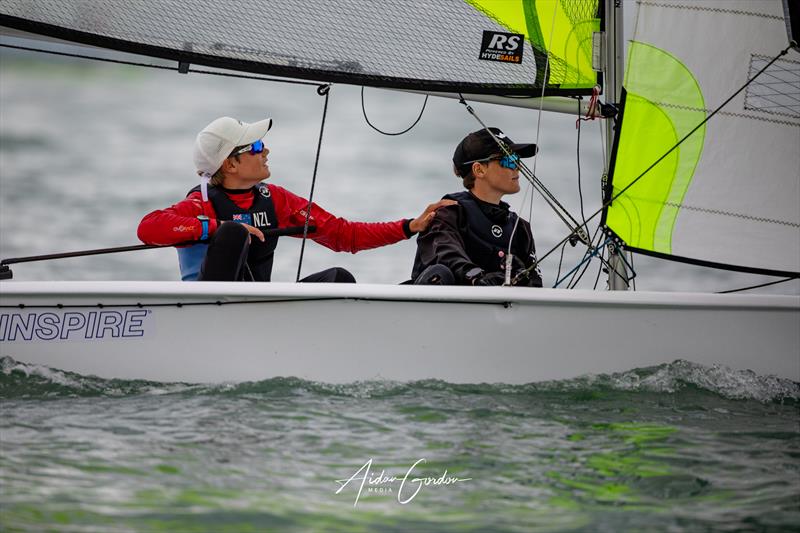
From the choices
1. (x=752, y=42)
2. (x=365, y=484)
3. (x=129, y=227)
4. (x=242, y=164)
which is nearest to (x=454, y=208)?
(x=242, y=164)

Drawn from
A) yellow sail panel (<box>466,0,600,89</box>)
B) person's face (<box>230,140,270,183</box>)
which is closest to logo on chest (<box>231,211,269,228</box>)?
person's face (<box>230,140,270,183</box>)

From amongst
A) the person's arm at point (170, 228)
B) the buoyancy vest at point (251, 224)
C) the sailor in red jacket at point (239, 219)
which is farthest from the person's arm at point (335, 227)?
the person's arm at point (170, 228)

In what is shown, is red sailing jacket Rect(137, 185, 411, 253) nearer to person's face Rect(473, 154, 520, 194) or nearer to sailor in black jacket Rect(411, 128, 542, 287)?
sailor in black jacket Rect(411, 128, 542, 287)

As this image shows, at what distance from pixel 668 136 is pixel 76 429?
6.32 feet

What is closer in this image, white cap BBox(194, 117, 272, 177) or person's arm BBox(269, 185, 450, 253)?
white cap BBox(194, 117, 272, 177)

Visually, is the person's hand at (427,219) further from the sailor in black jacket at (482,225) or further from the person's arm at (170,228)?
the person's arm at (170,228)

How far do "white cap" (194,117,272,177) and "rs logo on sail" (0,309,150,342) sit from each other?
74cm

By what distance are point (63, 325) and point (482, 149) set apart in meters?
1.43

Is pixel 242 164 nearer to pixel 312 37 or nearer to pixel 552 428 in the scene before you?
pixel 312 37

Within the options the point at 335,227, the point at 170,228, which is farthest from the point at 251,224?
the point at 170,228

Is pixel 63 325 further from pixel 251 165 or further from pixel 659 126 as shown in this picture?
pixel 659 126

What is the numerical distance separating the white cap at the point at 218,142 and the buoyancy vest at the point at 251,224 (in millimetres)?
92

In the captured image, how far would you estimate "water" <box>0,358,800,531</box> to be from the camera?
2.41 m

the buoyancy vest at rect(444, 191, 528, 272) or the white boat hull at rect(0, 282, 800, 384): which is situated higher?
the buoyancy vest at rect(444, 191, 528, 272)
